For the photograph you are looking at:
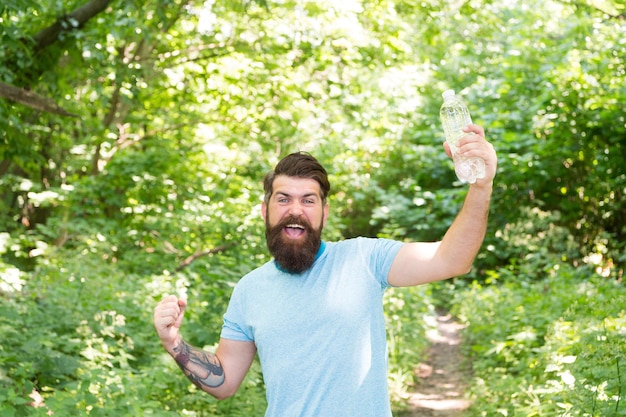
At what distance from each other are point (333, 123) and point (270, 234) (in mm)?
14010

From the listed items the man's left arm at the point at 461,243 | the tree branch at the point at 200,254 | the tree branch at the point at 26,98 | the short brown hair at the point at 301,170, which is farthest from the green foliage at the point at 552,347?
the tree branch at the point at 26,98

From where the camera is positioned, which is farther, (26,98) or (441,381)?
(441,381)

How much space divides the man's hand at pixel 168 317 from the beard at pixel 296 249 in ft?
1.32

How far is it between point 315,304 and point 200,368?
57 centimetres

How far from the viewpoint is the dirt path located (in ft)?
26.2

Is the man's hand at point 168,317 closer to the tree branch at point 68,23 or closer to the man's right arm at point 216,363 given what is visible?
the man's right arm at point 216,363

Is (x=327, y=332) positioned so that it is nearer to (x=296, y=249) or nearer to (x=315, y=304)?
(x=315, y=304)

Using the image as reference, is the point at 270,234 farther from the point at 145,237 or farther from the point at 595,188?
the point at 595,188

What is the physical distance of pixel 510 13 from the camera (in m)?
21.8

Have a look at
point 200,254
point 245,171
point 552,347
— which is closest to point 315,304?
point 552,347

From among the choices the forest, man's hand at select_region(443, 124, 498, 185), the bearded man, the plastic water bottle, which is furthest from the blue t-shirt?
the forest

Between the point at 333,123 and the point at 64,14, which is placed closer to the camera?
the point at 64,14

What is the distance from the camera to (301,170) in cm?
294

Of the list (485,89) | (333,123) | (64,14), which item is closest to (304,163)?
(64,14)
